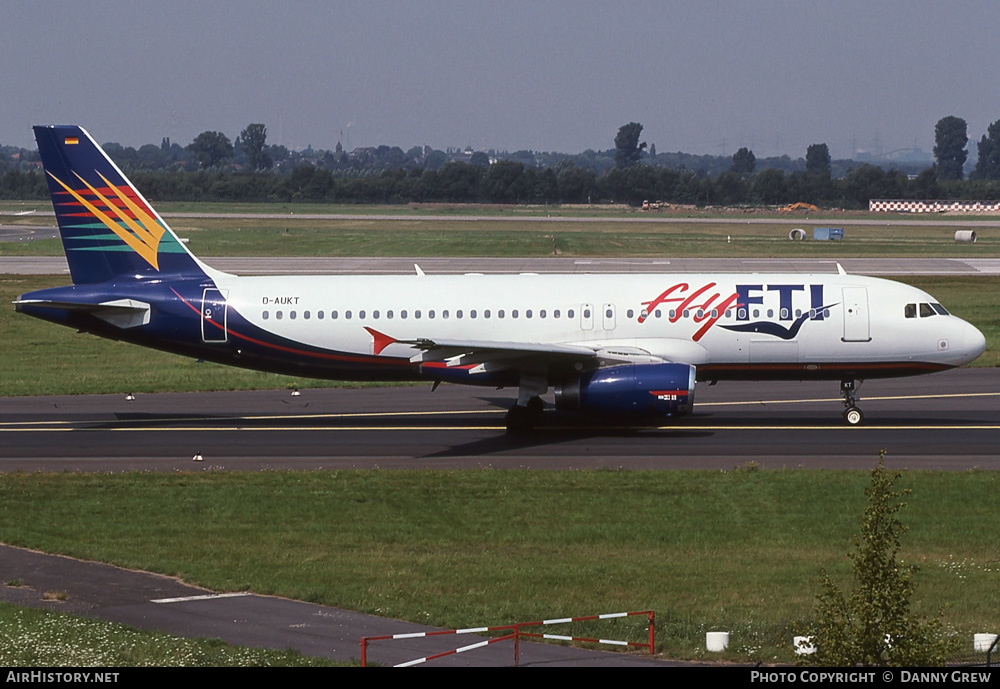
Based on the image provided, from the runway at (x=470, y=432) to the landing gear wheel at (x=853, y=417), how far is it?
0.44m

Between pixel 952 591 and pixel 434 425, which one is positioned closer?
pixel 952 591

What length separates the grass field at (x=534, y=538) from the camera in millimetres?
19797

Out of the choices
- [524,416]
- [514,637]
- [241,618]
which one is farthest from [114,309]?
[514,637]

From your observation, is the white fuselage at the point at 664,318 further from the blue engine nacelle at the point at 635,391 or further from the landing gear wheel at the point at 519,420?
the landing gear wheel at the point at 519,420

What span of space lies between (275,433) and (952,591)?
20785 millimetres

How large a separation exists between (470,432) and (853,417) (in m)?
11.3

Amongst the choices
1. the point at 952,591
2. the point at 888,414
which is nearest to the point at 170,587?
the point at 952,591

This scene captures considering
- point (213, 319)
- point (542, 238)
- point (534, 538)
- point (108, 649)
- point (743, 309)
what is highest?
point (542, 238)

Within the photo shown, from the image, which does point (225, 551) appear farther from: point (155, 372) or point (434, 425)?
point (155, 372)

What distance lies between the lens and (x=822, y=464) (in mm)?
30359

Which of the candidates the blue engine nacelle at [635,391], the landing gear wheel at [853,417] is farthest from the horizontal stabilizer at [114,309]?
the landing gear wheel at [853,417]

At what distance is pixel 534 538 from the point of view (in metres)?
24.2

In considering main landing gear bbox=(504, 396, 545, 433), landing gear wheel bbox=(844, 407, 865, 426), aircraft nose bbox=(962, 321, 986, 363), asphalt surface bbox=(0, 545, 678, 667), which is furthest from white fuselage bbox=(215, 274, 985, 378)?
asphalt surface bbox=(0, 545, 678, 667)

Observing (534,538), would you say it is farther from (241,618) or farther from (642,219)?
(642,219)
